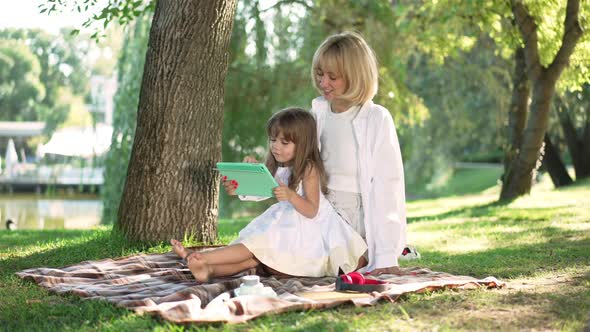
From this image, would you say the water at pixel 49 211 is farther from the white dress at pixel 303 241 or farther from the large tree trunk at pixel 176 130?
the white dress at pixel 303 241

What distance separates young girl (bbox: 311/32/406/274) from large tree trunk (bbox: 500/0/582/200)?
5602mm

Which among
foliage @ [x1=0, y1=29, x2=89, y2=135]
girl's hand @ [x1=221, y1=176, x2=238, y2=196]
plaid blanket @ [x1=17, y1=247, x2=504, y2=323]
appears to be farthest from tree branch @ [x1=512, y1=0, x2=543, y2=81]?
foliage @ [x1=0, y1=29, x2=89, y2=135]

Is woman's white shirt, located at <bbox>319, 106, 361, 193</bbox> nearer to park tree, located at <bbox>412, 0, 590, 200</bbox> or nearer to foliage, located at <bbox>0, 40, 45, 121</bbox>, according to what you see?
park tree, located at <bbox>412, 0, 590, 200</bbox>

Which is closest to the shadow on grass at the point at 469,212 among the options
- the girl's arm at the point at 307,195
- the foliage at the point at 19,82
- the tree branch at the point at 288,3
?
the tree branch at the point at 288,3

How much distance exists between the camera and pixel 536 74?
31.6 ft

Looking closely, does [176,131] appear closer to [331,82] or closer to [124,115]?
[331,82]

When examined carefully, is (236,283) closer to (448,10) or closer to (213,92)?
(213,92)

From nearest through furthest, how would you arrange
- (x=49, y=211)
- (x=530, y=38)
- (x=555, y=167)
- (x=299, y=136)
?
1. (x=299, y=136)
2. (x=530, y=38)
3. (x=555, y=167)
4. (x=49, y=211)

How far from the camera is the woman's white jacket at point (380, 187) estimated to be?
4.23 metres

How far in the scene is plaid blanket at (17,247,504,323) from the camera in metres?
3.23

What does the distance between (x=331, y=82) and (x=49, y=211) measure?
68.8 ft

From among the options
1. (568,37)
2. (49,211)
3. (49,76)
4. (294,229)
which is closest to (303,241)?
(294,229)

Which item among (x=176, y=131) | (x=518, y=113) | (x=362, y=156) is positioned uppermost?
(x=518, y=113)

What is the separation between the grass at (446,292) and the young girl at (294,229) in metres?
0.63
